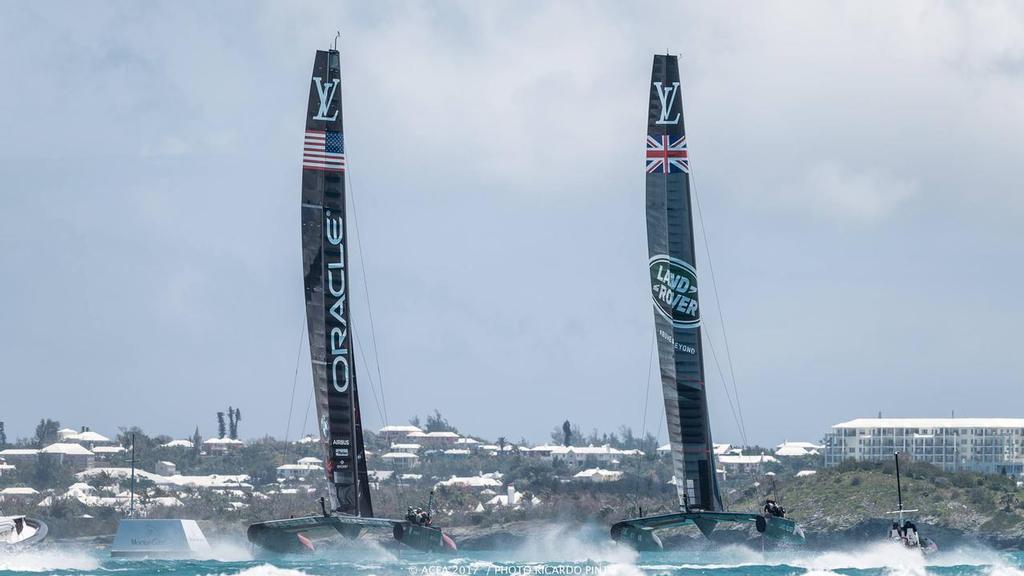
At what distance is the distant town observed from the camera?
126250 millimetres

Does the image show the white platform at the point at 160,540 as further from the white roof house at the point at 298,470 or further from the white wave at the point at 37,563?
the white roof house at the point at 298,470

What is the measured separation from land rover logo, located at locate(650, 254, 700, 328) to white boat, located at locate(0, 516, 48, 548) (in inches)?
876

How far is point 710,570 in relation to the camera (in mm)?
59188

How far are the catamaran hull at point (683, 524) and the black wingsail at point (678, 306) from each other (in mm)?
967

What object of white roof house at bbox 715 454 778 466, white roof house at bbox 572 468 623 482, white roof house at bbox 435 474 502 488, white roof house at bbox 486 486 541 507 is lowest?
white roof house at bbox 486 486 541 507

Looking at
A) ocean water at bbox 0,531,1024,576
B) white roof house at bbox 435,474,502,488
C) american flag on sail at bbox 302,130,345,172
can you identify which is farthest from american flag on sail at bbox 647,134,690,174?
white roof house at bbox 435,474,502,488

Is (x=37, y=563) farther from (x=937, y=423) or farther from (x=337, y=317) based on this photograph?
(x=937, y=423)

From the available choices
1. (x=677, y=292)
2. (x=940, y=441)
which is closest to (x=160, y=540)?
(x=677, y=292)

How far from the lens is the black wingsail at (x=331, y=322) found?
172ft

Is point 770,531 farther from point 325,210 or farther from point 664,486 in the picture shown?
point 664,486

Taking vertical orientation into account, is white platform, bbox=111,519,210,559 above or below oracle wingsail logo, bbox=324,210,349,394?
below

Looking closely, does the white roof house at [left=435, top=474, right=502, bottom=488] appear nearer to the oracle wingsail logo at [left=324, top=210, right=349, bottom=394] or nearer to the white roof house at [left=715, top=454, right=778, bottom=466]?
the white roof house at [left=715, top=454, right=778, bottom=466]

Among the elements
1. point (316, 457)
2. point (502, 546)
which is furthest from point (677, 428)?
point (316, 457)

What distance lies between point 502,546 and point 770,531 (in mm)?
60722
